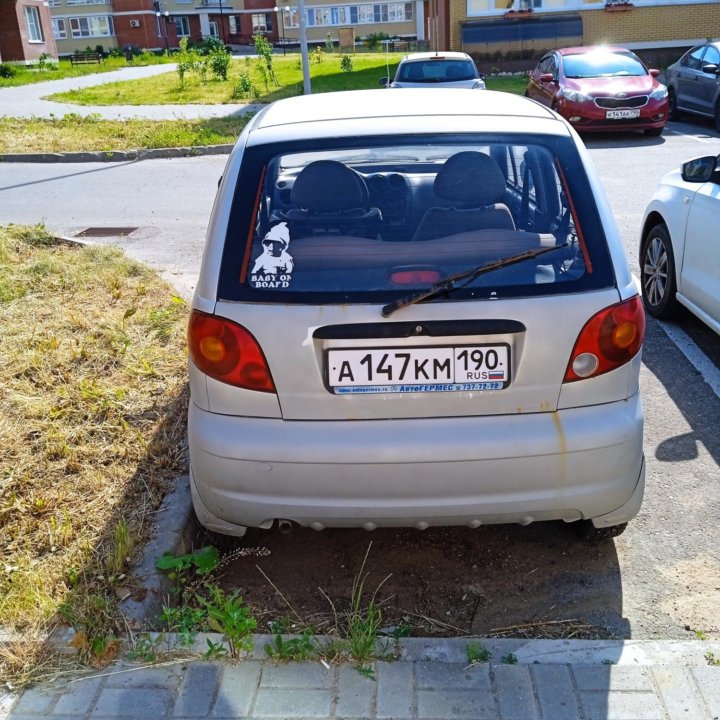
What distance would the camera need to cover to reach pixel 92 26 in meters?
71.7

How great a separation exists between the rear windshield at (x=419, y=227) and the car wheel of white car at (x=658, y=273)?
8.96 feet

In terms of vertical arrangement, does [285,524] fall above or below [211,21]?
below

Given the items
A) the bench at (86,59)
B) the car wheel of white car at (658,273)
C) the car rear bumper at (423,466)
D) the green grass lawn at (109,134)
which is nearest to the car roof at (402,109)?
the car rear bumper at (423,466)

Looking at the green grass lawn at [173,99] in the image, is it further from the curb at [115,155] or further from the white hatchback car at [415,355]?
the white hatchback car at [415,355]

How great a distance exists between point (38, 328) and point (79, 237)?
3.77 m

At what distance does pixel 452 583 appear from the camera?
3.23 metres

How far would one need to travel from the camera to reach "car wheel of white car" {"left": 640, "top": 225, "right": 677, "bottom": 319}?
5.55 meters

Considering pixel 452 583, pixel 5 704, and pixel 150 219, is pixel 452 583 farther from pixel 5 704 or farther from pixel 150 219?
pixel 150 219

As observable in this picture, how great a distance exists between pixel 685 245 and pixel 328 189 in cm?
304

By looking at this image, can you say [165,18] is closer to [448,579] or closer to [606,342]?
[448,579]

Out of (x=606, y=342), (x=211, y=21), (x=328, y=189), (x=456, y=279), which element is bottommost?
(x=606, y=342)

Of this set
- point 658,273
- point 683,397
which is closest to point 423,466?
point 683,397

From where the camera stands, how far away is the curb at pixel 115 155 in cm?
1430

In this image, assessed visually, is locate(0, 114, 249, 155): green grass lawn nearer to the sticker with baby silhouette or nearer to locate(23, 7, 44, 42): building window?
the sticker with baby silhouette
